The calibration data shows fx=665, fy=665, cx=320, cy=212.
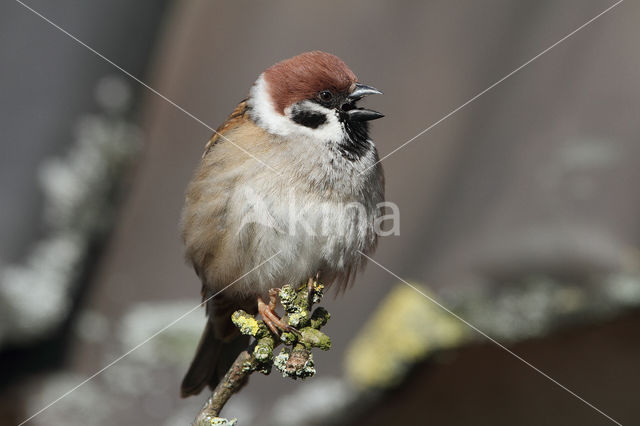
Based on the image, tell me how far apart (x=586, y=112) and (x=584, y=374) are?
2.48ft

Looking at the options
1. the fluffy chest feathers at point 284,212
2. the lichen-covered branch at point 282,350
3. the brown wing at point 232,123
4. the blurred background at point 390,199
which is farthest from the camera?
the blurred background at point 390,199

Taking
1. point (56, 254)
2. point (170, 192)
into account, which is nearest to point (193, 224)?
point (170, 192)

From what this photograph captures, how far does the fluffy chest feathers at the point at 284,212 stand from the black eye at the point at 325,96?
0.09m

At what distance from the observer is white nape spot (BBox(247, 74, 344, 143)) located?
4.73 ft

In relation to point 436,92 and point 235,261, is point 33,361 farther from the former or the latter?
point 436,92

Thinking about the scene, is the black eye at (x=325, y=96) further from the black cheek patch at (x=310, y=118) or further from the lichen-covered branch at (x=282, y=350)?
the lichen-covered branch at (x=282, y=350)

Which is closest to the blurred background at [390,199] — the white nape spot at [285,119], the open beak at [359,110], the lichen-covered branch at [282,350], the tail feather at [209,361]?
the tail feather at [209,361]

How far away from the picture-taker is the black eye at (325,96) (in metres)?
1.42

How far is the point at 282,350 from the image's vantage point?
3.05ft

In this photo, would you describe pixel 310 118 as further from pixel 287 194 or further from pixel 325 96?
pixel 287 194

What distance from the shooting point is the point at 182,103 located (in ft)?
6.88

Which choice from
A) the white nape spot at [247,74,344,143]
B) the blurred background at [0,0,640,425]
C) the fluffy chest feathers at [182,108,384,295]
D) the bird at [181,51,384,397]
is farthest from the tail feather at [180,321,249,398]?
the white nape spot at [247,74,344,143]

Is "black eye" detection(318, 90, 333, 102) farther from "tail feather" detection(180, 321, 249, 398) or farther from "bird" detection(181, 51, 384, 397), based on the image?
"tail feather" detection(180, 321, 249, 398)

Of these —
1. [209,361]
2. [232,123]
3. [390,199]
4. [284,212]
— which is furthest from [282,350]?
[390,199]
